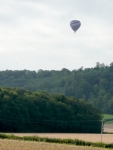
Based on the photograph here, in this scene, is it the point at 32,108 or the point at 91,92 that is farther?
the point at 91,92

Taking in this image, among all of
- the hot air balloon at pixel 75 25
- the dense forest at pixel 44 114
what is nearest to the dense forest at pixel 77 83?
the dense forest at pixel 44 114

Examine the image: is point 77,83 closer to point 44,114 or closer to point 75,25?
point 44,114

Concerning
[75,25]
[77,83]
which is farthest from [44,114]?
[77,83]

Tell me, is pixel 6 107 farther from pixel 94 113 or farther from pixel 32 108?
pixel 94 113

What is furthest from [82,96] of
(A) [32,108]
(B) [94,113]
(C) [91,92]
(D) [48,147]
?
(D) [48,147]

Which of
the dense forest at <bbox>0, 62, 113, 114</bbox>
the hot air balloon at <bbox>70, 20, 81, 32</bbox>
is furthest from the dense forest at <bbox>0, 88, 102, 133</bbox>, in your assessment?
the dense forest at <bbox>0, 62, 113, 114</bbox>

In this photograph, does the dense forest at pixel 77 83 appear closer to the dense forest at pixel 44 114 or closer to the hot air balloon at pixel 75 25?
the dense forest at pixel 44 114

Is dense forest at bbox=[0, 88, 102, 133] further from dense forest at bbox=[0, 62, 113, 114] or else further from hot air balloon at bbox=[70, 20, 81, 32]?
dense forest at bbox=[0, 62, 113, 114]
